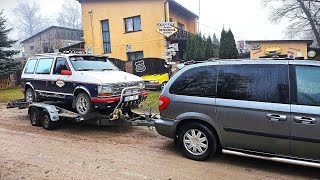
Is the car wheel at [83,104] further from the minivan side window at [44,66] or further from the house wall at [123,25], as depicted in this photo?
the house wall at [123,25]

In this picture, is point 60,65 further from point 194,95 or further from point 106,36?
point 106,36

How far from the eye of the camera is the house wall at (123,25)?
24.5 m

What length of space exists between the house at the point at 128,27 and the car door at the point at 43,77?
15.0 metres

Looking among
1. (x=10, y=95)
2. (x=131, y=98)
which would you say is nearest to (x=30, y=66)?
(x=131, y=98)

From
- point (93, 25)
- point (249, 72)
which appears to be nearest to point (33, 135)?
point (249, 72)

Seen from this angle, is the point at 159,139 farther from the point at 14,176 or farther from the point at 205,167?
the point at 14,176

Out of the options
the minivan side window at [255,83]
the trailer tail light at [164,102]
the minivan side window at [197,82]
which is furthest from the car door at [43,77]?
the minivan side window at [255,83]

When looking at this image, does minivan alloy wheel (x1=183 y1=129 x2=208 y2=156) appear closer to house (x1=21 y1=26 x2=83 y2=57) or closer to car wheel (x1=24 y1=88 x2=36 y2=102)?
car wheel (x1=24 y1=88 x2=36 y2=102)

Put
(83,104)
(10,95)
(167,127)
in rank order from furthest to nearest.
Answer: (10,95) → (83,104) → (167,127)

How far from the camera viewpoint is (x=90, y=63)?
8.62 meters

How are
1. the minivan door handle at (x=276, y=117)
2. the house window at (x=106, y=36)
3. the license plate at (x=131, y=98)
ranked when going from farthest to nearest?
the house window at (x=106, y=36)
the license plate at (x=131, y=98)
the minivan door handle at (x=276, y=117)

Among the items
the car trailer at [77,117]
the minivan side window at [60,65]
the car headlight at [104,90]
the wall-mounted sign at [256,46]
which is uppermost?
the wall-mounted sign at [256,46]

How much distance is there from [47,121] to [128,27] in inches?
740

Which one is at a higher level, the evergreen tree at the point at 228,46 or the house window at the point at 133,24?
the house window at the point at 133,24
